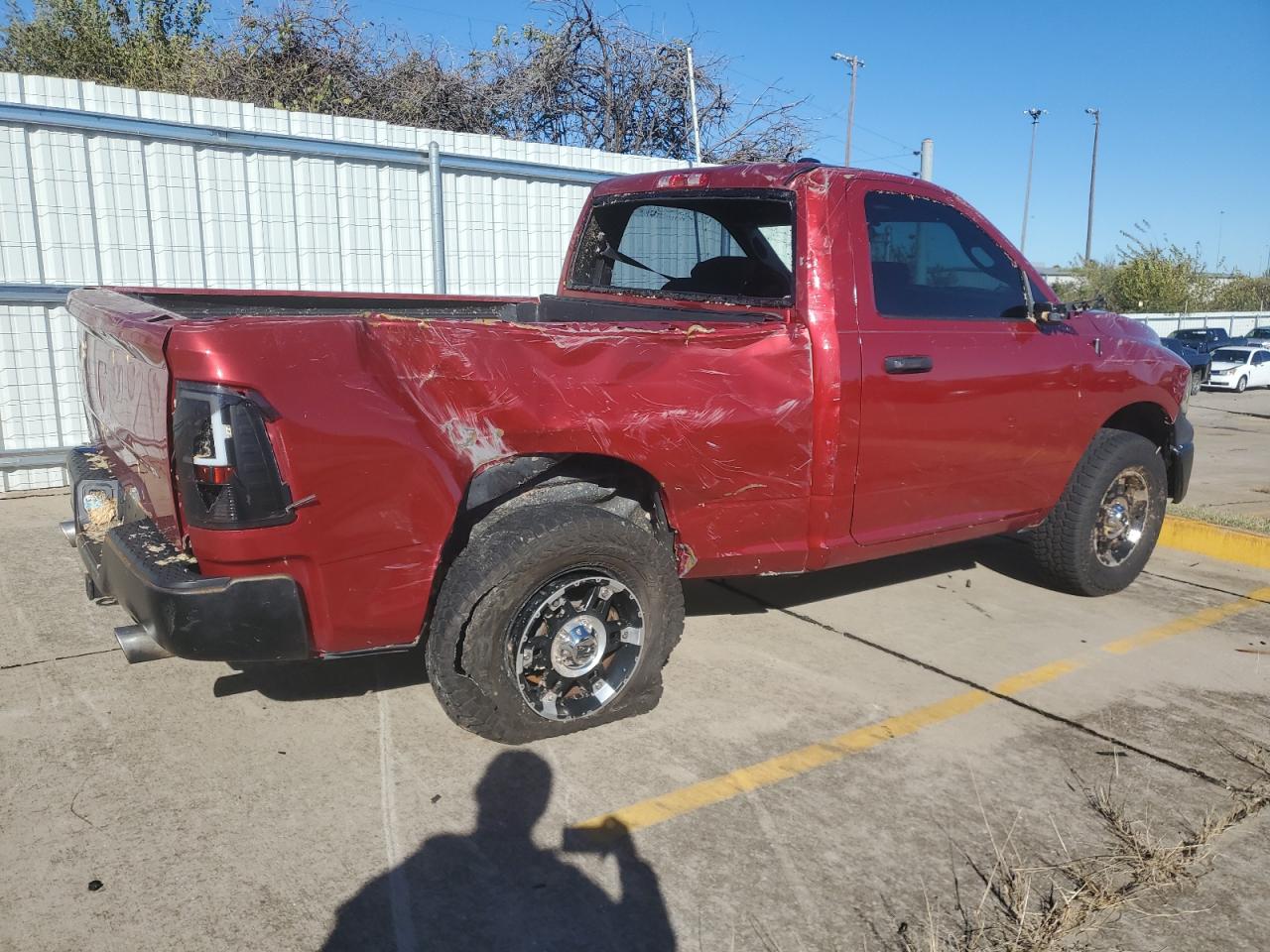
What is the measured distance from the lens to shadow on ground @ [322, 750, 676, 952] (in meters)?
2.46

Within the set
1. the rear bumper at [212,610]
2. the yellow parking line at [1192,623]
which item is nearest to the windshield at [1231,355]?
the yellow parking line at [1192,623]

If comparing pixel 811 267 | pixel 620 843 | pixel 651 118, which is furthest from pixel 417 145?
pixel 651 118

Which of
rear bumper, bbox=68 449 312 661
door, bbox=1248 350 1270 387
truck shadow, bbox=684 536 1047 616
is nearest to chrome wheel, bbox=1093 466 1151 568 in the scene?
truck shadow, bbox=684 536 1047 616

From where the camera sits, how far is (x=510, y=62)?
17406 mm

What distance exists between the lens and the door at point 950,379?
392cm

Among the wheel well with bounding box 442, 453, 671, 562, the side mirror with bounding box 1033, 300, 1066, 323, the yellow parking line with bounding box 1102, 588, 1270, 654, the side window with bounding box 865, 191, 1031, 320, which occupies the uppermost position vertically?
the side window with bounding box 865, 191, 1031, 320

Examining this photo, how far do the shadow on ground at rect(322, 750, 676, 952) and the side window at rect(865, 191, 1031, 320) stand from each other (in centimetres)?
238

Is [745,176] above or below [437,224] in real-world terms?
below

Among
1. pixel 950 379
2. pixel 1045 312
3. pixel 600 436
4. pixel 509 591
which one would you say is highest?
pixel 1045 312

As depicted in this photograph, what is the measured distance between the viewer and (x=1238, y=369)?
2155 cm

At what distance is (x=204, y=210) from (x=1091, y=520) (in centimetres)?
634

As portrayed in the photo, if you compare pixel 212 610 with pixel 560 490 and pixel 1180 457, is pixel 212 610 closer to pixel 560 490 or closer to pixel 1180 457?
pixel 560 490

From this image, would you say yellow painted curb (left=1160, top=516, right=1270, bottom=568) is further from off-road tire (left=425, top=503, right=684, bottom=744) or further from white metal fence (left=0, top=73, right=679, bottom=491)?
white metal fence (left=0, top=73, right=679, bottom=491)

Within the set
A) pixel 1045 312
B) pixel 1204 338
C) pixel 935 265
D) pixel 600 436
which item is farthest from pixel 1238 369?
pixel 600 436
